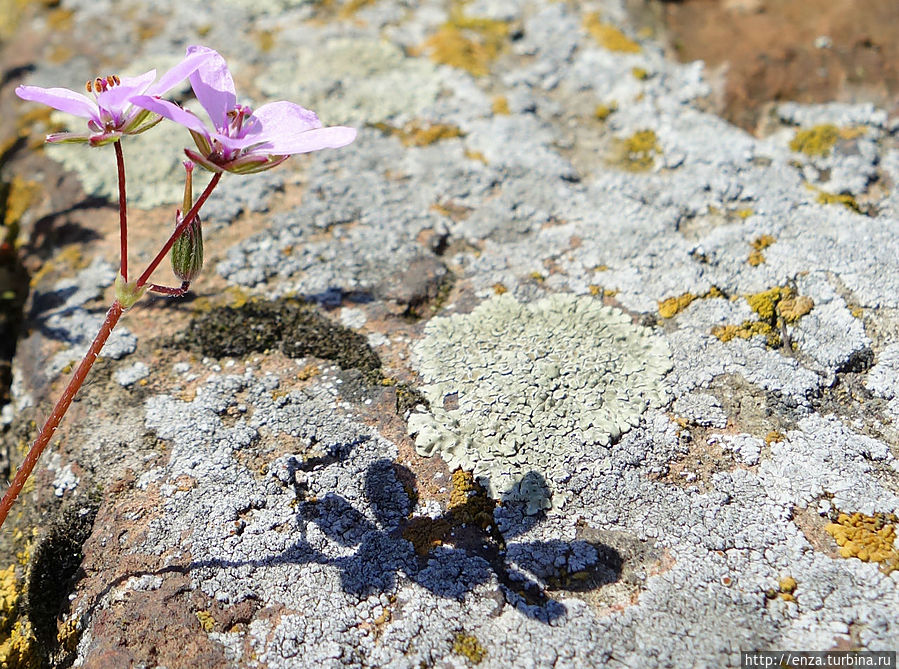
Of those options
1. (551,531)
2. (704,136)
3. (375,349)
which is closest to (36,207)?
(375,349)

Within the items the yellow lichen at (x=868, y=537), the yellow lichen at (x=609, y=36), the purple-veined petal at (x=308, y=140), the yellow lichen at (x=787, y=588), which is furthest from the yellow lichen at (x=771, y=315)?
the yellow lichen at (x=609, y=36)

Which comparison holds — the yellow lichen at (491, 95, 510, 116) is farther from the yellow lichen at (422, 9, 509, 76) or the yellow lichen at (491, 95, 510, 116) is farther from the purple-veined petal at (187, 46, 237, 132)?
the purple-veined petal at (187, 46, 237, 132)

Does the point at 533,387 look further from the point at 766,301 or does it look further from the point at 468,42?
the point at 468,42

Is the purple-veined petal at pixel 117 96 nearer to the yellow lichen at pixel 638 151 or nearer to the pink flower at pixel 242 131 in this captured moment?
the pink flower at pixel 242 131

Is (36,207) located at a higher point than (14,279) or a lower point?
higher

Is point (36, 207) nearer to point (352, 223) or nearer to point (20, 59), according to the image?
point (20, 59)

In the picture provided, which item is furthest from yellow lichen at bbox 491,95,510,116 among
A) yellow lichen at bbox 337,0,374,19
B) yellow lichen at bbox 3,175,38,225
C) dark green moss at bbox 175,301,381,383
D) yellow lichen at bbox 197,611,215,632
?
yellow lichen at bbox 197,611,215,632
